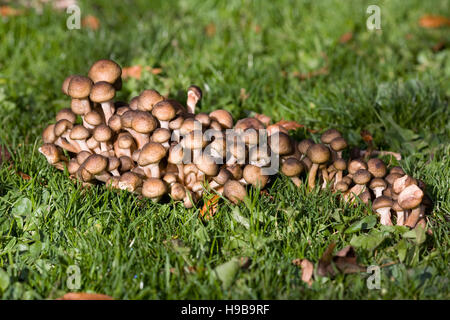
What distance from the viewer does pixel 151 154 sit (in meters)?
3.67

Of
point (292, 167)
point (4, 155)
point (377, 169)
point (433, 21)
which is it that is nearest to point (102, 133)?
point (4, 155)

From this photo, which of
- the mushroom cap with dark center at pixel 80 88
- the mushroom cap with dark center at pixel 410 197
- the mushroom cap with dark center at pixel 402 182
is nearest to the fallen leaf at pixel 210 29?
the mushroom cap with dark center at pixel 80 88

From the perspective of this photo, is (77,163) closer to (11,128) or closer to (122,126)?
(122,126)

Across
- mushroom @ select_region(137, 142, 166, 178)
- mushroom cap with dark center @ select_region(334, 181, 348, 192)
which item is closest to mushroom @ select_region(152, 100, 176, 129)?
mushroom @ select_region(137, 142, 166, 178)

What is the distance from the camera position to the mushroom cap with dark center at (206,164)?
369cm

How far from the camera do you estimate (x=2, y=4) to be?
24.0 ft

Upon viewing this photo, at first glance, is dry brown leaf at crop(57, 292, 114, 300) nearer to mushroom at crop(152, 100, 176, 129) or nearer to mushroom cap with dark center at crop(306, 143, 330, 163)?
mushroom at crop(152, 100, 176, 129)

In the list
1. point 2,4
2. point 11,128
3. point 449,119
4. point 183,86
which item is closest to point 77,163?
point 11,128

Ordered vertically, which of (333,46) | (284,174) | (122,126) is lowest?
(284,174)

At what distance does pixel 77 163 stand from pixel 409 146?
2909mm

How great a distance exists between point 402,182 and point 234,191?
3.92 feet

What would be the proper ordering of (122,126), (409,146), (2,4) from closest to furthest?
(122,126)
(409,146)
(2,4)

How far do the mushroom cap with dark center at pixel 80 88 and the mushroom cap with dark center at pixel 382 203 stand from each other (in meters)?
2.30

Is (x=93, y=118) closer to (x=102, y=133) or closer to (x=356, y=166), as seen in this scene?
(x=102, y=133)
